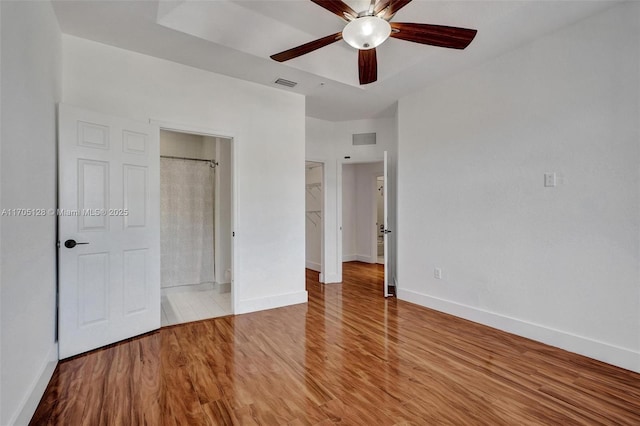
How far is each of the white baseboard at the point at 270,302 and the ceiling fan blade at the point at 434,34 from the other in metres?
3.13

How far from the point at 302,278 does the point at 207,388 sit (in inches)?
83.7

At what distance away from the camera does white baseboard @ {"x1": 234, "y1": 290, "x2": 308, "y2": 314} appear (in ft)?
11.6

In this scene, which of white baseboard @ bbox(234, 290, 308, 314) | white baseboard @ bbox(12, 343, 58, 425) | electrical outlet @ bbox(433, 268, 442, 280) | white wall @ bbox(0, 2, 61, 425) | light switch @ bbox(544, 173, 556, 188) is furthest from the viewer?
electrical outlet @ bbox(433, 268, 442, 280)

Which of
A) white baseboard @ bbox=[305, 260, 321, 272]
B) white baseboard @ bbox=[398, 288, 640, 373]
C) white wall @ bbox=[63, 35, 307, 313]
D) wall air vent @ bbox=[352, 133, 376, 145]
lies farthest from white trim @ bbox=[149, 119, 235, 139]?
white baseboard @ bbox=[305, 260, 321, 272]

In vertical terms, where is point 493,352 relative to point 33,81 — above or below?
below

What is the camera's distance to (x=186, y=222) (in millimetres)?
4516

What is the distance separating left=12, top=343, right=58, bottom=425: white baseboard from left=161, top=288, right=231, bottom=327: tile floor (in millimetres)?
1017

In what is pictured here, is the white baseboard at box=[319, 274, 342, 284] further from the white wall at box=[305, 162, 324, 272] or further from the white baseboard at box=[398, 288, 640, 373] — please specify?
the white baseboard at box=[398, 288, 640, 373]

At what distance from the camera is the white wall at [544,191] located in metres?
2.32

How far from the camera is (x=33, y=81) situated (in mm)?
1866

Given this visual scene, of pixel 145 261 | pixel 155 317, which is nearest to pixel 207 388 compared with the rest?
pixel 155 317

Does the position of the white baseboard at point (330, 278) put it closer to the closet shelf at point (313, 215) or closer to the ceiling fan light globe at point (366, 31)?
the closet shelf at point (313, 215)

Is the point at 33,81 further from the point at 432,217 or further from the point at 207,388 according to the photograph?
the point at 432,217

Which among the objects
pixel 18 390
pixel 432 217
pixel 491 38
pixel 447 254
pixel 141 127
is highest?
pixel 491 38
